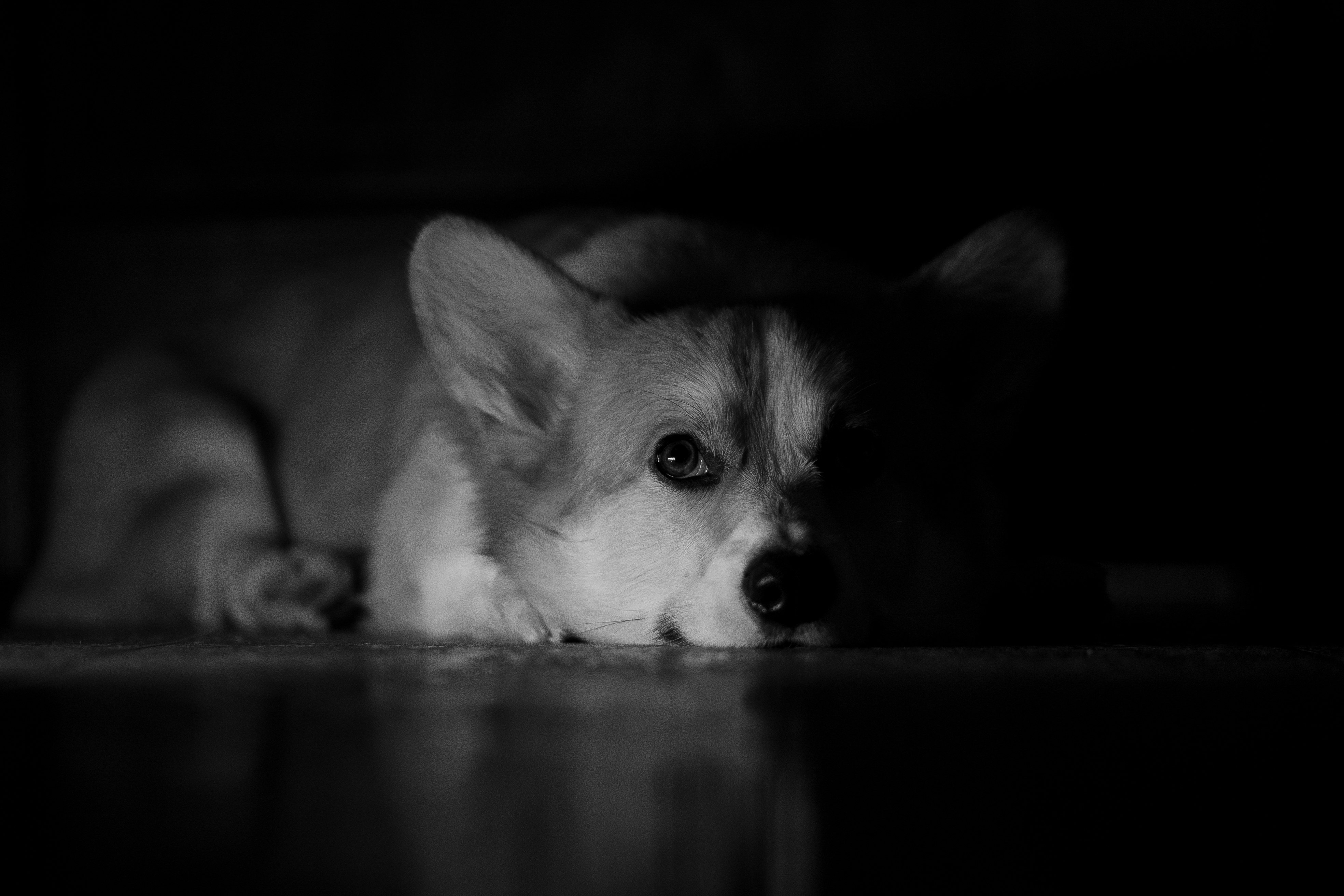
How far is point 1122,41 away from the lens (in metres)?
2.79

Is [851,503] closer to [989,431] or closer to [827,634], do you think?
[827,634]

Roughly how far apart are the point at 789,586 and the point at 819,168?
5.65 ft

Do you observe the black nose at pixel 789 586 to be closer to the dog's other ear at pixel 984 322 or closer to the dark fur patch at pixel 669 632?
the dark fur patch at pixel 669 632

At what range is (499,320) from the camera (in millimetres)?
1790

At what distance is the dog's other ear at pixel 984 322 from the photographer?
180 centimetres

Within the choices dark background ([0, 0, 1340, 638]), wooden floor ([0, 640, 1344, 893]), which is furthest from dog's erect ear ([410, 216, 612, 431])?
dark background ([0, 0, 1340, 638])

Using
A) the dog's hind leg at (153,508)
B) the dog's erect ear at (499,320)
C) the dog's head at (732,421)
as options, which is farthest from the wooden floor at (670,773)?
the dog's hind leg at (153,508)

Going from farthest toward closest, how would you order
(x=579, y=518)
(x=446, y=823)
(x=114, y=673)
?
(x=579, y=518)
(x=114, y=673)
(x=446, y=823)

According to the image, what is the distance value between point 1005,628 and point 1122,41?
1.66 meters

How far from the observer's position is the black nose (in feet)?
4.51

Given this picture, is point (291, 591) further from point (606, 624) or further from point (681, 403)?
point (681, 403)

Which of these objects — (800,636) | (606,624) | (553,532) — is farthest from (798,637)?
(553,532)

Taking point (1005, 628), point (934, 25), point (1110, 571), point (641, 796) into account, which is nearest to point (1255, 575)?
point (1110, 571)

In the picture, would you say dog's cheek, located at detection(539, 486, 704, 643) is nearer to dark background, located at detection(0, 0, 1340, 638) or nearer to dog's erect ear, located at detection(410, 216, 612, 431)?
dog's erect ear, located at detection(410, 216, 612, 431)
